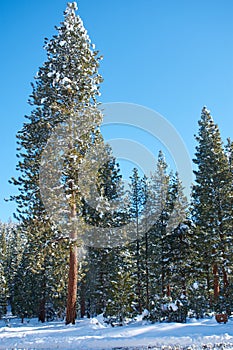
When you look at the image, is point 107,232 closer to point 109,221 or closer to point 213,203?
point 109,221

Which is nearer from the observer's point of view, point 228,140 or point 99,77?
point 99,77

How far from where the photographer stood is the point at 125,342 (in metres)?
10.5

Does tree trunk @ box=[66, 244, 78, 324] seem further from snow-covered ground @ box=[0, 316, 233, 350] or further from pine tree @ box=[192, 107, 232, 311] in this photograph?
pine tree @ box=[192, 107, 232, 311]

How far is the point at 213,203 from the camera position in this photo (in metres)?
26.2

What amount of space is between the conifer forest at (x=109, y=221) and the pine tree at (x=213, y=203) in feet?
0.28

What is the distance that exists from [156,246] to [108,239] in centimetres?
734

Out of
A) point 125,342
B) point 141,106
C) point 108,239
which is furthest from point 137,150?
point 125,342

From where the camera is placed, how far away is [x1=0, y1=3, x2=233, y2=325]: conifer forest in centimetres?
1617

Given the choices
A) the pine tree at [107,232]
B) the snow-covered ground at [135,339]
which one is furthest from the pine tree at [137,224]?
the snow-covered ground at [135,339]

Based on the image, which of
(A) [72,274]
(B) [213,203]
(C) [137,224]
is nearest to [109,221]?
(C) [137,224]

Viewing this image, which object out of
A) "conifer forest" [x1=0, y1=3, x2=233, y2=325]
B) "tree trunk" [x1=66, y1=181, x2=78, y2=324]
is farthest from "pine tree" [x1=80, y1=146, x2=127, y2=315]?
"tree trunk" [x1=66, y1=181, x2=78, y2=324]

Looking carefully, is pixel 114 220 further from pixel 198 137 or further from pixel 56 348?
pixel 56 348

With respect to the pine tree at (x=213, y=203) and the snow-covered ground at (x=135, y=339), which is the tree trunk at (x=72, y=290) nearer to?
the snow-covered ground at (x=135, y=339)

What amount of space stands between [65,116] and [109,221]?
14.3 metres
